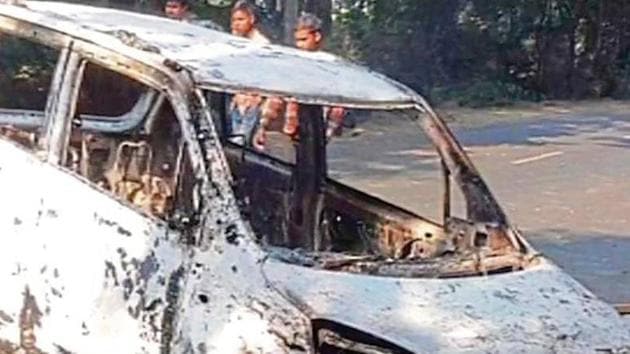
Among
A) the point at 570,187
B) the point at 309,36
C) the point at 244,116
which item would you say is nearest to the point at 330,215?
the point at 244,116

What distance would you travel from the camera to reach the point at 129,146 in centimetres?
698

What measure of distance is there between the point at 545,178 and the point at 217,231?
36.6 feet

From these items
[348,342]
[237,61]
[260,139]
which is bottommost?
[348,342]

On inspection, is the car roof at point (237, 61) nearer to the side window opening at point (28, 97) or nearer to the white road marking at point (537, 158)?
the side window opening at point (28, 97)

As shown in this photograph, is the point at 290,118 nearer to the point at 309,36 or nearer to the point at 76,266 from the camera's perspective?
the point at 76,266

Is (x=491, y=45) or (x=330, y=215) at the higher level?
(x=491, y=45)

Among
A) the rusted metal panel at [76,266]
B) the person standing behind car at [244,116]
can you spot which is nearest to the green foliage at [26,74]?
the rusted metal panel at [76,266]

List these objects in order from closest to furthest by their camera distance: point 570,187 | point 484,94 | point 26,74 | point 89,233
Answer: point 89,233
point 26,74
point 570,187
point 484,94

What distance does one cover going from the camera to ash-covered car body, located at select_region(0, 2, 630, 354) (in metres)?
5.20

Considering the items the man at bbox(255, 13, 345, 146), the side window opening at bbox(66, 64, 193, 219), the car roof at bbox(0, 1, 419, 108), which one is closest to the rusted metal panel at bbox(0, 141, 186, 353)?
the side window opening at bbox(66, 64, 193, 219)

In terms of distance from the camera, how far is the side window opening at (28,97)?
6.61m

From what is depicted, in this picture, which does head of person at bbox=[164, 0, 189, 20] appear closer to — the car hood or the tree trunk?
the car hood

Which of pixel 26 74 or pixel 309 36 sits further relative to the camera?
pixel 309 36

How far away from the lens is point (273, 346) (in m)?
5.01
